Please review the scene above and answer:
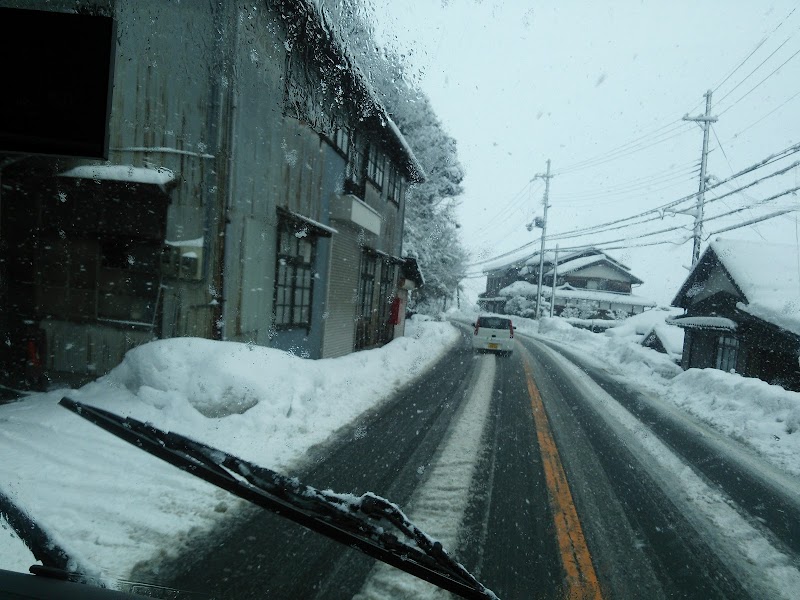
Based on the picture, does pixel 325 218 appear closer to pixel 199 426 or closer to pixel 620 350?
pixel 199 426

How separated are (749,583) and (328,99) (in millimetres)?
9826

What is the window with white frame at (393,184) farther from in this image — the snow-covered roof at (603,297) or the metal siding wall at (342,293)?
the snow-covered roof at (603,297)

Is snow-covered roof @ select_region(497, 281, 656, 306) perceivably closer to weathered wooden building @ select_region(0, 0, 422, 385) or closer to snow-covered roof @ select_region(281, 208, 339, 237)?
snow-covered roof @ select_region(281, 208, 339, 237)

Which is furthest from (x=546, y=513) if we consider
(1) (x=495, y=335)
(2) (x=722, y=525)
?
(1) (x=495, y=335)

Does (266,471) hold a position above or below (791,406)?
above

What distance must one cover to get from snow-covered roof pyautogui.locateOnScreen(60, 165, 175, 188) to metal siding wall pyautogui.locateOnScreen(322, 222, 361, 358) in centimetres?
513

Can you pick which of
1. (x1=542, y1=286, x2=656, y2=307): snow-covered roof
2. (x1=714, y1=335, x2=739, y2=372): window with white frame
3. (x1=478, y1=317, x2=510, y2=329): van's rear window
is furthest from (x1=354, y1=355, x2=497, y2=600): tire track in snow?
(x1=542, y1=286, x2=656, y2=307): snow-covered roof

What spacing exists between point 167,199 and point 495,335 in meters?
13.1

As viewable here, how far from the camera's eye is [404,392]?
27.0ft

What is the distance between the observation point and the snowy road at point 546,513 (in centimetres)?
265

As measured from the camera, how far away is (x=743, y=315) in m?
12.7

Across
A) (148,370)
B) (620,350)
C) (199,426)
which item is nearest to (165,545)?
(199,426)

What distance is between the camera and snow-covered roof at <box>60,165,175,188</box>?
5793 millimetres

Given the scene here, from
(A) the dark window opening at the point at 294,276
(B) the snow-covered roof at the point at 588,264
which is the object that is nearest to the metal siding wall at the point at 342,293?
(A) the dark window opening at the point at 294,276
